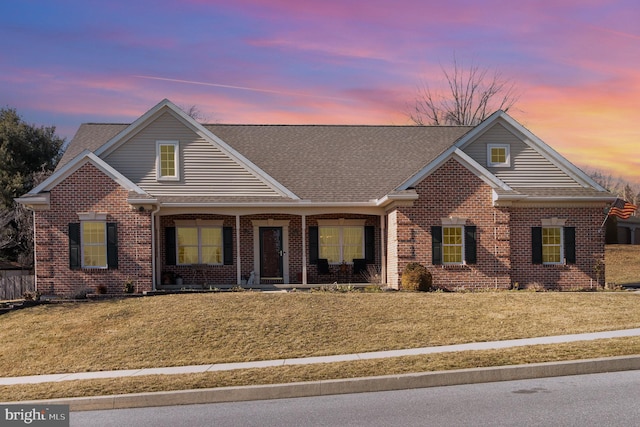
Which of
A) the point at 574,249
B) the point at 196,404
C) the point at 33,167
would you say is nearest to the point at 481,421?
the point at 196,404

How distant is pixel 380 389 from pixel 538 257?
51.9 ft

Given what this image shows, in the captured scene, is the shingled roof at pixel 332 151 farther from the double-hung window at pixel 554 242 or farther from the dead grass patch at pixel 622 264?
the dead grass patch at pixel 622 264

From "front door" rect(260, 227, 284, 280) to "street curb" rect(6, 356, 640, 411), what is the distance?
1592 cm

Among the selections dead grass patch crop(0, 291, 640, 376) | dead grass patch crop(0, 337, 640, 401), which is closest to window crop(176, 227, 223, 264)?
dead grass patch crop(0, 291, 640, 376)

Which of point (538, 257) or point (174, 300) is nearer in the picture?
point (174, 300)

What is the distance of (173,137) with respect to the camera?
26750 millimetres

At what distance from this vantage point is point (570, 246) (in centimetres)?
2648

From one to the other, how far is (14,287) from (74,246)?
568cm

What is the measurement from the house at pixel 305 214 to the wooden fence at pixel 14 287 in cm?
470

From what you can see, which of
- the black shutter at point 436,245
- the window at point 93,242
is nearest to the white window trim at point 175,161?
the window at point 93,242

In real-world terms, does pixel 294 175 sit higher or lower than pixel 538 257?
higher

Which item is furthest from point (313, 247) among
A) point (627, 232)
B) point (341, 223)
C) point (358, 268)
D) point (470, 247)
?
point (627, 232)

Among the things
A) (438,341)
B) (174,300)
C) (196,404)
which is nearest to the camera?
(196,404)

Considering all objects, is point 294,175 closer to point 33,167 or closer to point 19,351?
point 19,351
